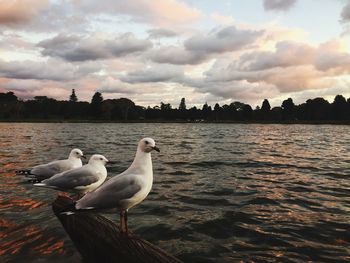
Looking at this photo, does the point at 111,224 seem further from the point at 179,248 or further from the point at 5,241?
the point at 5,241

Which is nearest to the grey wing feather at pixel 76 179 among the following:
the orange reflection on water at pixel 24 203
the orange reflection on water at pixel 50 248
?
the orange reflection on water at pixel 50 248

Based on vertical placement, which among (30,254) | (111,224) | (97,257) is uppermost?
(111,224)

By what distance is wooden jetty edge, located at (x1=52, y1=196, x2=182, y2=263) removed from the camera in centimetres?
538

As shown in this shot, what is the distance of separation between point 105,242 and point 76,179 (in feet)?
10.7

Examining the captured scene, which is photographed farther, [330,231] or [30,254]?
[330,231]

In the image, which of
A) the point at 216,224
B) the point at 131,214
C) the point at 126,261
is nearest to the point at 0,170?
the point at 131,214

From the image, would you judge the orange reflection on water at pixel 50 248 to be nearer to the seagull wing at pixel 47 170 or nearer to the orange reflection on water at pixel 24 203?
the seagull wing at pixel 47 170

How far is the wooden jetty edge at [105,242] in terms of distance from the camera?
5.38 meters

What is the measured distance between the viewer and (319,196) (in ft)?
47.9

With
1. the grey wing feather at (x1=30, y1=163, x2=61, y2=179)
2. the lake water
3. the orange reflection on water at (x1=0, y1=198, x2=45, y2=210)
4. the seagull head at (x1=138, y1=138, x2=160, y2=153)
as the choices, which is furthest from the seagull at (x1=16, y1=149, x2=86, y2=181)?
the seagull head at (x1=138, y1=138, x2=160, y2=153)

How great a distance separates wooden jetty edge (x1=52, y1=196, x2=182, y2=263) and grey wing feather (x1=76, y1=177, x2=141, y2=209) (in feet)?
1.02

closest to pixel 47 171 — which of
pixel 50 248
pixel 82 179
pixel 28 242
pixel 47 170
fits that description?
pixel 47 170

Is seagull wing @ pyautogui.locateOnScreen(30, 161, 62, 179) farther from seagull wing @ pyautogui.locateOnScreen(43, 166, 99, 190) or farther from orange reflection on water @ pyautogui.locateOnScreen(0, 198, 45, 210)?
orange reflection on water @ pyautogui.locateOnScreen(0, 198, 45, 210)

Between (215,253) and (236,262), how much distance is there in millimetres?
661
